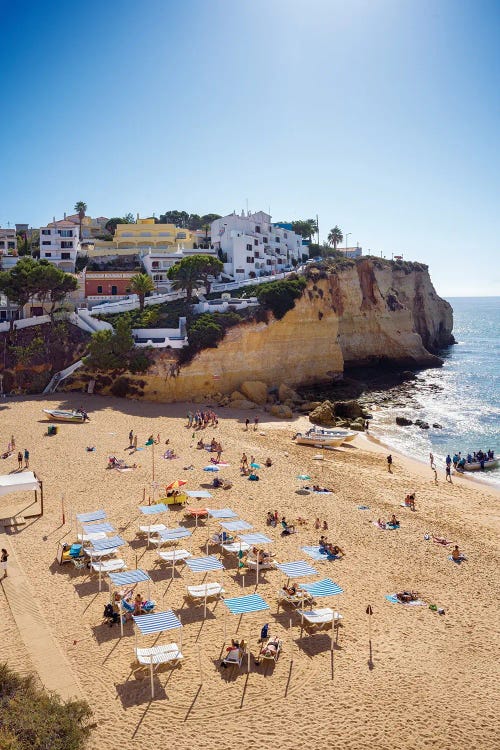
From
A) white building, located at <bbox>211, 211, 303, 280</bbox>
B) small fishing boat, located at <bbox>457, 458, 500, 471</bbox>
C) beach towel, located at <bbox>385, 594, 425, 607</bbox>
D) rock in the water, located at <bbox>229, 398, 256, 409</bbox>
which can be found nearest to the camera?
beach towel, located at <bbox>385, 594, 425, 607</bbox>

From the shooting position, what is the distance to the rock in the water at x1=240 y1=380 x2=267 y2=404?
46.8 metres

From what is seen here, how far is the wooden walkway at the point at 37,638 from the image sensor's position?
41.4 feet

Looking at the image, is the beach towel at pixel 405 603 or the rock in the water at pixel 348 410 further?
the rock in the water at pixel 348 410

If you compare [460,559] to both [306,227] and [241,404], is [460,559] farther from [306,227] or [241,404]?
[306,227]

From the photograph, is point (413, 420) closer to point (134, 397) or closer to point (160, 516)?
point (134, 397)

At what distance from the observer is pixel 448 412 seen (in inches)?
1928

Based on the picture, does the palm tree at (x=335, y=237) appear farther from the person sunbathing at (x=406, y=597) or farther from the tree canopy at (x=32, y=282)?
the person sunbathing at (x=406, y=597)

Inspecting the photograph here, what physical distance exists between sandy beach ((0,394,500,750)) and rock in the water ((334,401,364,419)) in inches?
574

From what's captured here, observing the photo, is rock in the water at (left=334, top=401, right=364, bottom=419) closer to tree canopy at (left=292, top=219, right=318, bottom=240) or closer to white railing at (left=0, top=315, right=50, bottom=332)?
white railing at (left=0, top=315, right=50, bottom=332)

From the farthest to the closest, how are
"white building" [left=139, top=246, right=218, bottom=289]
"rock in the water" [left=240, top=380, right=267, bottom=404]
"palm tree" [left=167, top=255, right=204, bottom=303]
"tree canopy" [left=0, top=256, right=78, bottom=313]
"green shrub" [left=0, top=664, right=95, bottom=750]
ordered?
"white building" [left=139, top=246, right=218, bottom=289] < "palm tree" [left=167, top=255, right=204, bottom=303] < "tree canopy" [left=0, top=256, right=78, bottom=313] < "rock in the water" [left=240, top=380, right=267, bottom=404] < "green shrub" [left=0, top=664, right=95, bottom=750]

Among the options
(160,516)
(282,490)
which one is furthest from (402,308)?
(160,516)

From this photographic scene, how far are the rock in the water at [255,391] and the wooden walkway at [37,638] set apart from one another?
1182 inches

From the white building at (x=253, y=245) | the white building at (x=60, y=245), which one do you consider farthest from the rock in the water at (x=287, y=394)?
the white building at (x=60, y=245)

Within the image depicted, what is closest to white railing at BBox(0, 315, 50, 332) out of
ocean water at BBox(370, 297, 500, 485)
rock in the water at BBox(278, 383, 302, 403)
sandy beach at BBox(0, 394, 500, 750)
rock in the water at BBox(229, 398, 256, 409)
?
rock in the water at BBox(229, 398, 256, 409)
